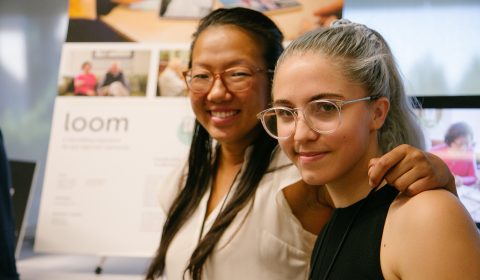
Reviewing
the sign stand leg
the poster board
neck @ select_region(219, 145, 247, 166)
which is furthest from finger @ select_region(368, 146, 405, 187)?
the sign stand leg

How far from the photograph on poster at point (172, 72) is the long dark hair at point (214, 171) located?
2.66 ft

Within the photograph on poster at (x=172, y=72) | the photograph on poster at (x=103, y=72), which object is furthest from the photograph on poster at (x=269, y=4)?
the photograph on poster at (x=103, y=72)

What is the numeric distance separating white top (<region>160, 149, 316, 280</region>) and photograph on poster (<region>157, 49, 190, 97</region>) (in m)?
1.12

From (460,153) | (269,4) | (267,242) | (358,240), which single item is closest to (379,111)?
Result: (358,240)

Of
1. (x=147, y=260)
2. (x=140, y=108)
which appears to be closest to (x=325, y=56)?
(x=140, y=108)

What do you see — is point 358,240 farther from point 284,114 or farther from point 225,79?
point 225,79

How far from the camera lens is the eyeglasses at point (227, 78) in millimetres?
1435

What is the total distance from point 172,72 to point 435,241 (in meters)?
1.89

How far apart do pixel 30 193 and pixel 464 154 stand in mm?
2059

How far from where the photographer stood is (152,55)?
252cm

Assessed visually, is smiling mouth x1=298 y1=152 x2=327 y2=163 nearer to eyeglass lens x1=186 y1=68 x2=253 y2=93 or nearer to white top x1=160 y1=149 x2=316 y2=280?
white top x1=160 y1=149 x2=316 y2=280

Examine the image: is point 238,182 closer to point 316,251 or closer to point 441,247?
point 316,251

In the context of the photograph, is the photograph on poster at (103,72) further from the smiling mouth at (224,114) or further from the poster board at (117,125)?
the smiling mouth at (224,114)

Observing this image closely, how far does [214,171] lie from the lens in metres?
1.65
